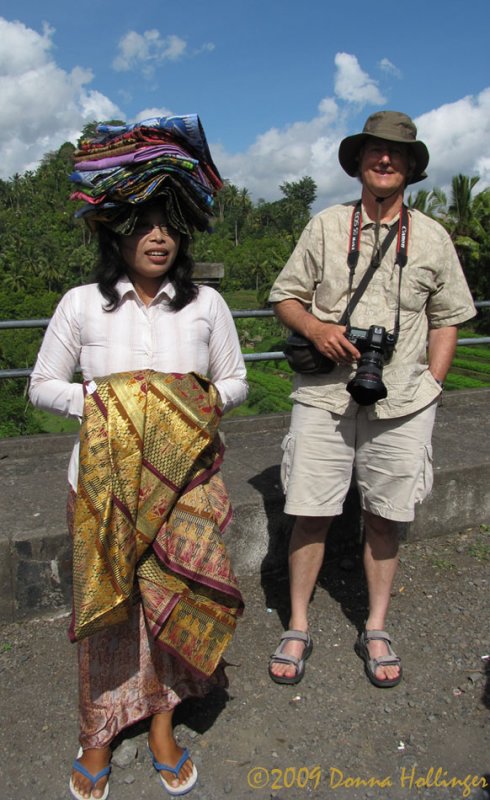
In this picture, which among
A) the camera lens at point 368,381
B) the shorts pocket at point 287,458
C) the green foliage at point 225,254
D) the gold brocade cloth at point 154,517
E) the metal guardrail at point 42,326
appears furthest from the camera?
the green foliage at point 225,254

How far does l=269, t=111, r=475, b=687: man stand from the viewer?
2.78m

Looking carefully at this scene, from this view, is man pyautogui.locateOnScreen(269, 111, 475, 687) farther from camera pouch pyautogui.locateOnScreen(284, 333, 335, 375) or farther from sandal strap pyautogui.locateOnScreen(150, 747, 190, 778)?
sandal strap pyautogui.locateOnScreen(150, 747, 190, 778)

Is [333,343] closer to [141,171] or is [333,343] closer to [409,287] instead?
[409,287]

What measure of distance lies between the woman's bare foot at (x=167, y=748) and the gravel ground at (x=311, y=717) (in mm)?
57

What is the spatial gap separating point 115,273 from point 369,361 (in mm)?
1028

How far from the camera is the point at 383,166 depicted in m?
2.75

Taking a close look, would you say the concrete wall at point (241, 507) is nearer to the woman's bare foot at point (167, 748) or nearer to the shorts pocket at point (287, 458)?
the shorts pocket at point (287, 458)

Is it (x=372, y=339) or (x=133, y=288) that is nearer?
(x=133, y=288)

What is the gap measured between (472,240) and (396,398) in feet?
151

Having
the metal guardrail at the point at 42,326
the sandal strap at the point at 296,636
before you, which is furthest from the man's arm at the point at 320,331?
the sandal strap at the point at 296,636

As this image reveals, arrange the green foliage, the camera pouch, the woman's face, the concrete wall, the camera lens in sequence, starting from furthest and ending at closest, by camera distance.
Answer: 1. the green foliage
2. the concrete wall
3. the camera pouch
4. the camera lens
5. the woman's face

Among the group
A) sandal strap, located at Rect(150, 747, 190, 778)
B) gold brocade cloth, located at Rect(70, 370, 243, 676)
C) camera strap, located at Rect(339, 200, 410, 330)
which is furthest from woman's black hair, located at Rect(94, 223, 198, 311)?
sandal strap, located at Rect(150, 747, 190, 778)

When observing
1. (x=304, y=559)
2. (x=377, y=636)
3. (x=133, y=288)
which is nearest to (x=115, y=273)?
(x=133, y=288)

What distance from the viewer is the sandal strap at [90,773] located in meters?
2.29
